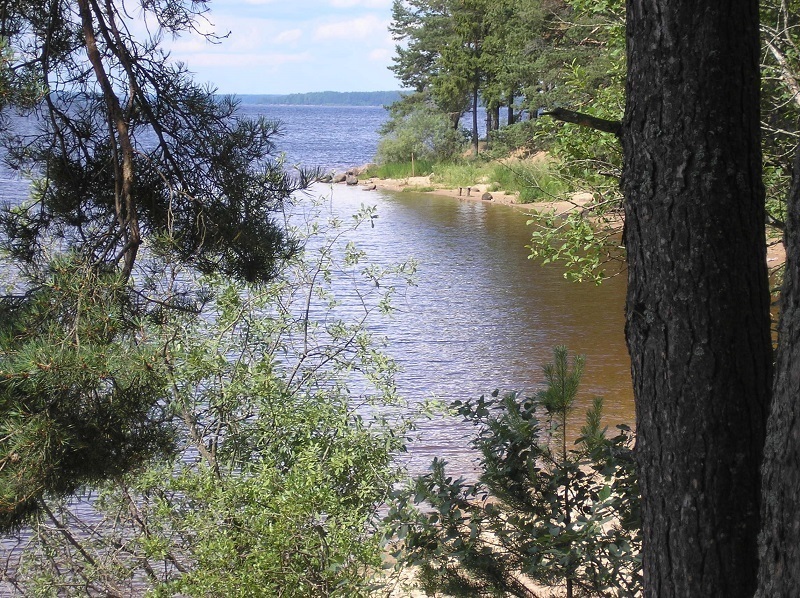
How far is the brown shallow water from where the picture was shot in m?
9.81

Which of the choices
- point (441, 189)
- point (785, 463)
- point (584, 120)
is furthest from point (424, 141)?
point (785, 463)

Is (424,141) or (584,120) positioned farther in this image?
(424,141)

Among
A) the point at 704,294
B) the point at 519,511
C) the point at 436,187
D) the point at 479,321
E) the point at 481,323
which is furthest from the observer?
the point at 436,187

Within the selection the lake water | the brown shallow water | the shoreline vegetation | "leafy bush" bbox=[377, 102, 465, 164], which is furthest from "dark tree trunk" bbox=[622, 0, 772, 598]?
"leafy bush" bbox=[377, 102, 465, 164]

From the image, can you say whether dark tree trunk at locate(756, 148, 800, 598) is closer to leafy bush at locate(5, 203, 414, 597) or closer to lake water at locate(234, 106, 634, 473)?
leafy bush at locate(5, 203, 414, 597)

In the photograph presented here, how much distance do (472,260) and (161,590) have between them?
1467 cm

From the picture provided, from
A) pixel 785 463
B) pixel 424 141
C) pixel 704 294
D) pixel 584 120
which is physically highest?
pixel 424 141

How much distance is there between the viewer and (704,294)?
6.95ft

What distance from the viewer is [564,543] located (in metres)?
3.24

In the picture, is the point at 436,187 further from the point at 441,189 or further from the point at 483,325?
the point at 483,325

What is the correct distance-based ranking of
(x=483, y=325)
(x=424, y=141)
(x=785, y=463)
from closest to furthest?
(x=785, y=463)
(x=483, y=325)
(x=424, y=141)

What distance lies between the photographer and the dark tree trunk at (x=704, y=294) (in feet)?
6.91

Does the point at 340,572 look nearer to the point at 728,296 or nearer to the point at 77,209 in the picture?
the point at 77,209

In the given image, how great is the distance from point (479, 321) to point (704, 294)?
1131 centimetres
